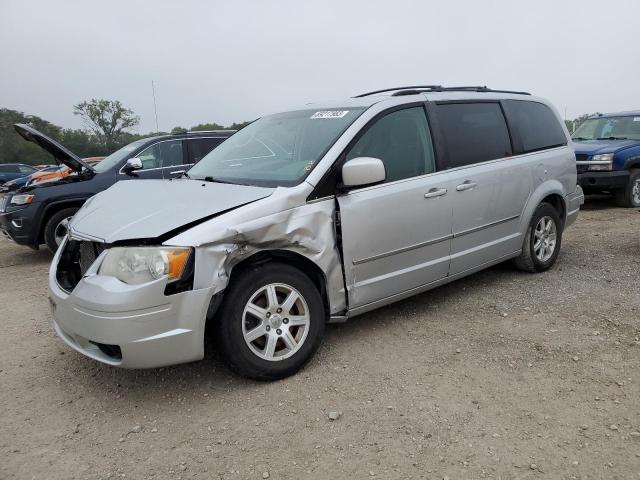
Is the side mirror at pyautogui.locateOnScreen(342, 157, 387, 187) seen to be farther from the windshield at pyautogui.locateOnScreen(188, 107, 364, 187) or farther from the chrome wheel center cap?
the chrome wheel center cap

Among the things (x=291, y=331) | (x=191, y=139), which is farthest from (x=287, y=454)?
(x=191, y=139)

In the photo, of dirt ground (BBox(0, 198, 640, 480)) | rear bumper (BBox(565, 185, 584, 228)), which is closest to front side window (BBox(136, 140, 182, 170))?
dirt ground (BBox(0, 198, 640, 480))

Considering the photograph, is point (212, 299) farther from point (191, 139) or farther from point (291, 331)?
point (191, 139)

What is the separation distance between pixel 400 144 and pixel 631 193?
755 cm

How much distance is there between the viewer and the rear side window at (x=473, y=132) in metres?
4.14

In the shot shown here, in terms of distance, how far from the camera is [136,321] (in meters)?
2.70

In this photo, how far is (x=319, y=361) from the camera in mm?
3434

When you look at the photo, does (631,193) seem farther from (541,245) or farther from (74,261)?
(74,261)

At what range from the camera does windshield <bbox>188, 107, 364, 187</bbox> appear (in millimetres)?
3469

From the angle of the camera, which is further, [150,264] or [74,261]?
[74,261]

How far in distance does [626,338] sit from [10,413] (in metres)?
3.98

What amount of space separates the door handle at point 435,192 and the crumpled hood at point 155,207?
1.28 meters

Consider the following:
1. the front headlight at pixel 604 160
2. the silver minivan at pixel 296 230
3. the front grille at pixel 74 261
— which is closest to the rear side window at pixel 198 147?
the silver minivan at pixel 296 230

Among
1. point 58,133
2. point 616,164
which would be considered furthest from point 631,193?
point 58,133
